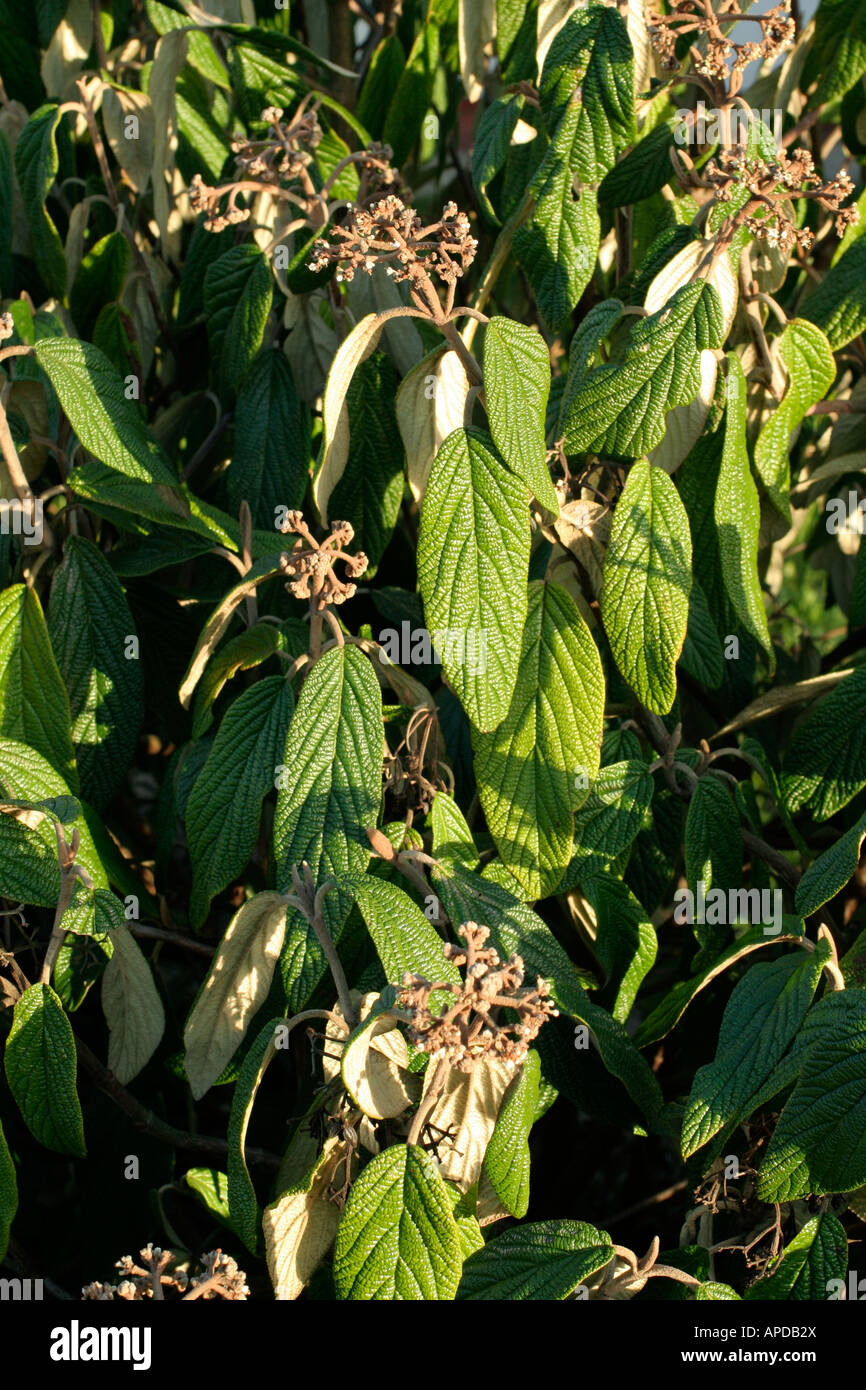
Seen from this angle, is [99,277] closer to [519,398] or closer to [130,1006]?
[519,398]

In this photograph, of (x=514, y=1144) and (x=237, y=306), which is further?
(x=237, y=306)

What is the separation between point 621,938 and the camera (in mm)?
1222

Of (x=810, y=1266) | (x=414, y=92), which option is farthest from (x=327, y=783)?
(x=414, y=92)

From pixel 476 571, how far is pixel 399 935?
0.30 meters

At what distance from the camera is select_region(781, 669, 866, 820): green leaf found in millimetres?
1240

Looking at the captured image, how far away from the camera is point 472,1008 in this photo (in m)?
0.86

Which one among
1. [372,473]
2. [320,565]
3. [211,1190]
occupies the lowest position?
[211,1190]

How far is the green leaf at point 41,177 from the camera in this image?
54.9 inches

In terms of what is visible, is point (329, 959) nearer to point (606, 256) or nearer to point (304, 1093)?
point (304, 1093)

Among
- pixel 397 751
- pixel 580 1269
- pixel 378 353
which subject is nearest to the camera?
pixel 580 1269

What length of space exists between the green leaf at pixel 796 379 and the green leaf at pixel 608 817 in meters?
0.35
